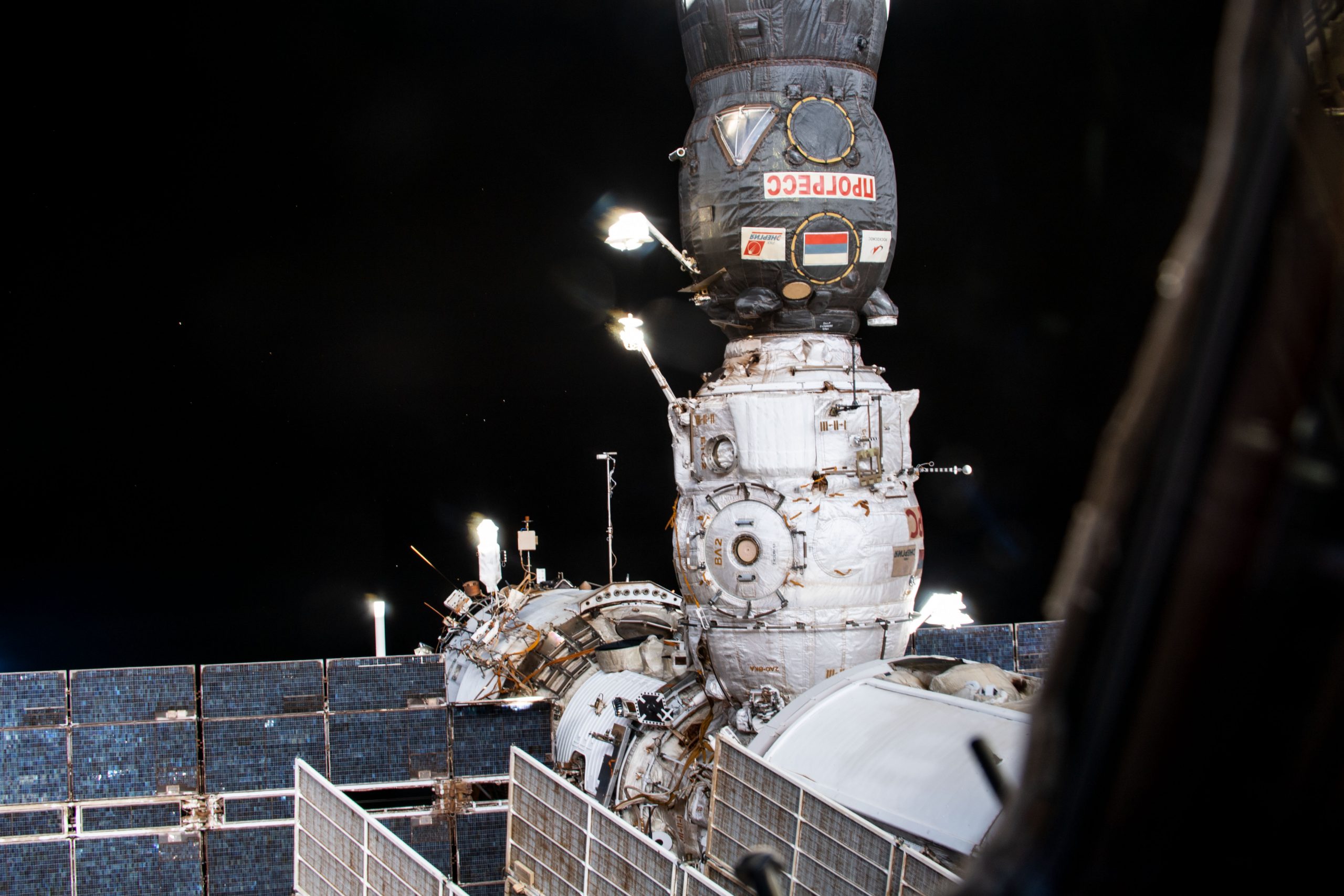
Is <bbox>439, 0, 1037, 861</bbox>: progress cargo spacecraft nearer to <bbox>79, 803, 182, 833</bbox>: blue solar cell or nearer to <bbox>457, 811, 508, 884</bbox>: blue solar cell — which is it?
<bbox>457, 811, 508, 884</bbox>: blue solar cell

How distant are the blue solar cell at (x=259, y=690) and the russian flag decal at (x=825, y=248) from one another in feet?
13.4

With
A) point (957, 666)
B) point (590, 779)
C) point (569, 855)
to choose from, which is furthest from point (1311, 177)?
point (590, 779)

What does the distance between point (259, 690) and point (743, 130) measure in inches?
186

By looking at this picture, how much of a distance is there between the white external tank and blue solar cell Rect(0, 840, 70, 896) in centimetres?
431

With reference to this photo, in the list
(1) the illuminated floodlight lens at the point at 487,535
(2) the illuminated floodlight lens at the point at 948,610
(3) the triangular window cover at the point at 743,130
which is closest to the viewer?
(3) the triangular window cover at the point at 743,130

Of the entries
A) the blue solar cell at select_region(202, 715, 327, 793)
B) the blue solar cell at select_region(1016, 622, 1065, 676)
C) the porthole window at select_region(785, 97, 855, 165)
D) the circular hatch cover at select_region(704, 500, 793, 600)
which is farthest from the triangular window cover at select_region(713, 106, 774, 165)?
the blue solar cell at select_region(202, 715, 327, 793)

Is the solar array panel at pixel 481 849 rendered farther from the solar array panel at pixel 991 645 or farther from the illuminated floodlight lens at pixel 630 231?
the illuminated floodlight lens at pixel 630 231

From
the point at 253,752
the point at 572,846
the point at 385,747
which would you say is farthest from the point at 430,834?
the point at 572,846

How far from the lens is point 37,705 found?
6.80 metres

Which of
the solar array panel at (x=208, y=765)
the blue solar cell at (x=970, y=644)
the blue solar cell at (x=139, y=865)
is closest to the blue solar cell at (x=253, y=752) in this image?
the solar array panel at (x=208, y=765)

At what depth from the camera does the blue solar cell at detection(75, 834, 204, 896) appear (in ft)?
21.9

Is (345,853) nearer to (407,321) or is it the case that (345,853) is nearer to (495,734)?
(495,734)

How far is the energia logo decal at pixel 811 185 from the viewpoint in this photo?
6.53m

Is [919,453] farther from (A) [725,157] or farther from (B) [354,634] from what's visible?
(B) [354,634]
